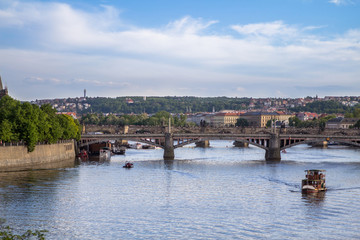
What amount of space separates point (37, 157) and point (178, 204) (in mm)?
24064

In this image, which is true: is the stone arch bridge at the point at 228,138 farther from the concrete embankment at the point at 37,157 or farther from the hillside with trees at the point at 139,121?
the hillside with trees at the point at 139,121

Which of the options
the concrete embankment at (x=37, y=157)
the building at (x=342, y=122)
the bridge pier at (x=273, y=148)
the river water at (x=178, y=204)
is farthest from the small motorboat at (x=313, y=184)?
the building at (x=342, y=122)

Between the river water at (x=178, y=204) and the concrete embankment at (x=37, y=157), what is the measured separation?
2.25 m

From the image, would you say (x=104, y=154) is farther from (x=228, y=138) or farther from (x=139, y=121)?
(x=139, y=121)

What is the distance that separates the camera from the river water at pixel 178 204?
3170 centimetres

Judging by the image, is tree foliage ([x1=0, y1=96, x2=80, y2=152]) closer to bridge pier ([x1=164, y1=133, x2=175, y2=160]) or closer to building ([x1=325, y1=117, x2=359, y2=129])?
bridge pier ([x1=164, y1=133, x2=175, y2=160])

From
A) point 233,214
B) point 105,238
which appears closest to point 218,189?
point 233,214

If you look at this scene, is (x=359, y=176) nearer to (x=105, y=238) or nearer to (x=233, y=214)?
(x=233, y=214)

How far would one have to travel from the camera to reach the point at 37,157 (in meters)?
59.6

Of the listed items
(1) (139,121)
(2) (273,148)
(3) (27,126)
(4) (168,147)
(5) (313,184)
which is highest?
(1) (139,121)

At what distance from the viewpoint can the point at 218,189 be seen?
46406 millimetres

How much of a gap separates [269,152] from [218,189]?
30.9 meters

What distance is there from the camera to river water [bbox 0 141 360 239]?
3170cm

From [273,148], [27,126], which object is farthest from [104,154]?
[27,126]
